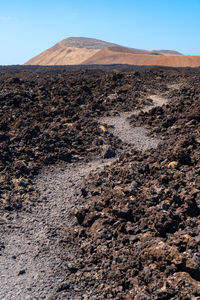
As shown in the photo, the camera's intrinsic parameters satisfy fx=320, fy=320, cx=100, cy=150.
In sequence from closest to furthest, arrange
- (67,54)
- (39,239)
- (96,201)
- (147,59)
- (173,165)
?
1. (39,239)
2. (96,201)
3. (173,165)
4. (147,59)
5. (67,54)

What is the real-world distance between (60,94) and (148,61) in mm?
38449

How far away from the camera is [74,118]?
43.5ft

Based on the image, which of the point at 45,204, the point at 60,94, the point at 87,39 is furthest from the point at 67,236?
the point at 87,39

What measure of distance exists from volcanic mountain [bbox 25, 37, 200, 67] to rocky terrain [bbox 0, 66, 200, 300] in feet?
115

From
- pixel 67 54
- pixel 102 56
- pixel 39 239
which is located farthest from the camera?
pixel 67 54

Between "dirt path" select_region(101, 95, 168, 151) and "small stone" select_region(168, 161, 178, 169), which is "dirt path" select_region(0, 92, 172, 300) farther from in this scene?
"small stone" select_region(168, 161, 178, 169)

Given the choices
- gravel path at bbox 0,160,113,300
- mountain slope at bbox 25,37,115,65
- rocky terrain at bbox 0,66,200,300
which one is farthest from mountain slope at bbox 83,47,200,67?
gravel path at bbox 0,160,113,300

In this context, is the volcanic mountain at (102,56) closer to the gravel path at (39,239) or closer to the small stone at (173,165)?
the small stone at (173,165)

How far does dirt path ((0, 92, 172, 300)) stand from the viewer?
5.55 metres

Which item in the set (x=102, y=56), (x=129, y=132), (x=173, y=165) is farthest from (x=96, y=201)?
(x=102, y=56)

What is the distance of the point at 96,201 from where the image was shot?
287 inches

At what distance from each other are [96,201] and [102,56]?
6160 centimetres

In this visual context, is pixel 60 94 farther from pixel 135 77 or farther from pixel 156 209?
pixel 156 209

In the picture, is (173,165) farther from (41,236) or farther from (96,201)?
(41,236)
